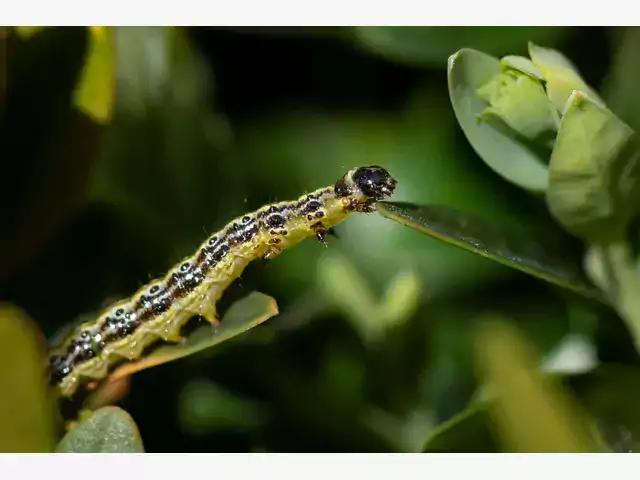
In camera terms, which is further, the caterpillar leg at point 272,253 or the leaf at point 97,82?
the caterpillar leg at point 272,253

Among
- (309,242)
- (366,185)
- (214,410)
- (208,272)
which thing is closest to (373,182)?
(366,185)

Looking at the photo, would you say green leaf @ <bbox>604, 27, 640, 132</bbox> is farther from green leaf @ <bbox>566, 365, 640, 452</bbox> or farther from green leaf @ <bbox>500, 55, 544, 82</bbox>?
green leaf @ <bbox>566, 365, 640, 452</bbox>

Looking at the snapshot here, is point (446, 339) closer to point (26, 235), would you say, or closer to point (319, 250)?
point (319, 250)

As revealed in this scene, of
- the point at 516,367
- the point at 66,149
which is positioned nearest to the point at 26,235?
the point at 66,149

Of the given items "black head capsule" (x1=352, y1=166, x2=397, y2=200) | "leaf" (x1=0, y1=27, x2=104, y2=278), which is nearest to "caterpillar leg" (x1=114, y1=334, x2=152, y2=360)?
"leaf" (x1=0, y1=27, x2=104, y2=278)

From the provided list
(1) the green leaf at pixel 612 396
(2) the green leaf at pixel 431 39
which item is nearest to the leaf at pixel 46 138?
(2) the green leaf at pixel 431 39

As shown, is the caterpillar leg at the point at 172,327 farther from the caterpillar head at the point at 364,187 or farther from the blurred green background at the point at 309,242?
the caterpillar head at the point at 364,187

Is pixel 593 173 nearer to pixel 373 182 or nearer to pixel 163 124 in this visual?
pixel 373 182
